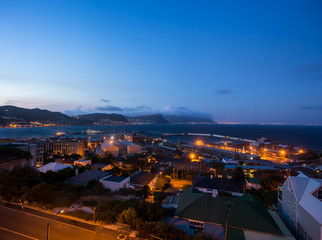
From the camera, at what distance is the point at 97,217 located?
35.8 ft

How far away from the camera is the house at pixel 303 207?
343 inches

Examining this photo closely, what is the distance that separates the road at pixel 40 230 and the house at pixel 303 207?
9.35 m

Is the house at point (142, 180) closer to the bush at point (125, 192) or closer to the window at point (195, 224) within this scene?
the bush at point (125, 192)

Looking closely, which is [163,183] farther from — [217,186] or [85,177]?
[85,177]

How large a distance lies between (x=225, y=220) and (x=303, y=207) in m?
4.11

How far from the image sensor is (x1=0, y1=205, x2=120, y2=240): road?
9180 millimetres

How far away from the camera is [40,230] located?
9.81 metres

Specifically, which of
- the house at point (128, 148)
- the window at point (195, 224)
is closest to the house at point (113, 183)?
the window at point (195, 224)

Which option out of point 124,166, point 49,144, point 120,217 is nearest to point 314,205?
point 120,217

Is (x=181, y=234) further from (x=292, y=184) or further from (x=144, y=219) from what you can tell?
(x=292, y=184)

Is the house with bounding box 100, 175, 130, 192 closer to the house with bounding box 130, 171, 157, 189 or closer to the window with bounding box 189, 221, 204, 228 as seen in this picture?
the house with bounding box 130, 171, 157, 189

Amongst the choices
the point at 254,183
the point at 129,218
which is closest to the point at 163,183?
the point at 254,183

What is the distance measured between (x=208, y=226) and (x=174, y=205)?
145 inches

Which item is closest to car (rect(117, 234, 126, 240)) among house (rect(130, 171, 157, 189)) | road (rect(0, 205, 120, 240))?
road (rect(0, 205, 120, 240))
